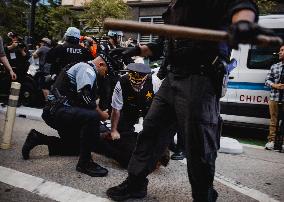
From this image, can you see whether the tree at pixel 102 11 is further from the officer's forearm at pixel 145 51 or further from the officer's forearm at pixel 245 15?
the officer's forearm at pixel 245 15

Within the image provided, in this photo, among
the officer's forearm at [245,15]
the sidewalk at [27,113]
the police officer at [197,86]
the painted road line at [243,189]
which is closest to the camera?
the officer's forearm at [245,15]

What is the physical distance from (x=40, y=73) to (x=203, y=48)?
22.6ft

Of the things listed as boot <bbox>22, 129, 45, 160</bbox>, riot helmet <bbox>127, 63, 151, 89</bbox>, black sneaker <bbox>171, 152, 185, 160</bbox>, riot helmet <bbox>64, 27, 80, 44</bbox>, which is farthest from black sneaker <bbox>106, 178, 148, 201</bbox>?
riot helmet <bbox>64, 27, 80, 44</bbox>

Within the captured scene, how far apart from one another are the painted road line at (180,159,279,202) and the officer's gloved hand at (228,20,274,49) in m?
2.15

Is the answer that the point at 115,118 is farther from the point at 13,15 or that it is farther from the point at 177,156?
the point at 13,15

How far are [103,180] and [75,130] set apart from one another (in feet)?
2.62

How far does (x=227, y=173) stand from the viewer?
14.0 ft

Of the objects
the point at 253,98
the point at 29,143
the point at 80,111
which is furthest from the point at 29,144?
the point at 253,98

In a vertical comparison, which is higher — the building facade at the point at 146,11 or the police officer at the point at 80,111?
the building facade at the point at 146,11

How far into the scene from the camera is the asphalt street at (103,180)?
320 centimetres

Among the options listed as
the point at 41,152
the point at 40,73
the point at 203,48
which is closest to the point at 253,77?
the point at 41,152

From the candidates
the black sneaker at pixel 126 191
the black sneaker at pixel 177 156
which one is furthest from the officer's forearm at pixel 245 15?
the black sneaker at pixel 177 156

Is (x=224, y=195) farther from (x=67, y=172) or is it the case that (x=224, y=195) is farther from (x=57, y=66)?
(x=57, y=66)

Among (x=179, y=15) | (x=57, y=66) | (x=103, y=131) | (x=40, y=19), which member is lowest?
(x=103, y=131)
